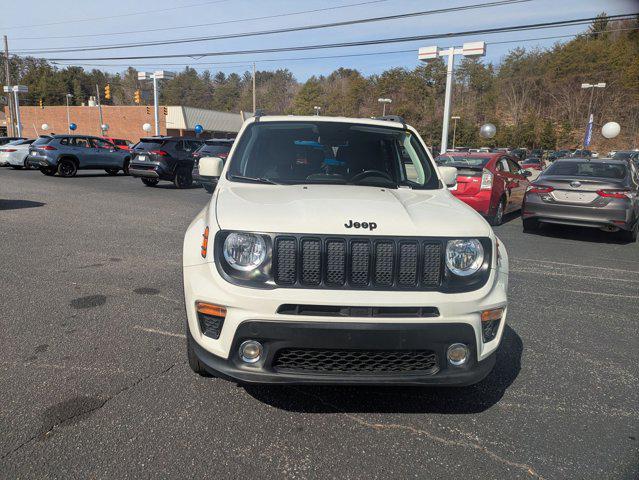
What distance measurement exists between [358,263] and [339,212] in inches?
13.5

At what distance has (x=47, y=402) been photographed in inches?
116

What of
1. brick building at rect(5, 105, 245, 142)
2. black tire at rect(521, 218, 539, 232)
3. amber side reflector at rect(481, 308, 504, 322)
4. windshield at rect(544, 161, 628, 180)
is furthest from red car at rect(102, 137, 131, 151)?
brick building at rect(5, 105, 245, 142)

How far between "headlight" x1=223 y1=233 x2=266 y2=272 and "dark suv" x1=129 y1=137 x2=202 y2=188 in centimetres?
1460

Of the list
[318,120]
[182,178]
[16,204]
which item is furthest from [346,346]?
[182,178]

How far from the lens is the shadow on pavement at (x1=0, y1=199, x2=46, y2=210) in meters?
10.8

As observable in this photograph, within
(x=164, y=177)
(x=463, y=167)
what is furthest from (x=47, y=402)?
(x=164, y=177)

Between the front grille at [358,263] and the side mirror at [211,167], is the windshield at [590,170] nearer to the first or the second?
the side mirror at [211,167]

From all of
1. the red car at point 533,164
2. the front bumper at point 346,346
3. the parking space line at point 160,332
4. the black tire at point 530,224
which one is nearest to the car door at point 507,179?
the black tire at point 530,224

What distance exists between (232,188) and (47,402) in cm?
180

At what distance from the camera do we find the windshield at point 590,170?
9.00 meters

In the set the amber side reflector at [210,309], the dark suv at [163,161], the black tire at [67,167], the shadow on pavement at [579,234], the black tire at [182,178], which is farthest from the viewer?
the black tire at [67,167]

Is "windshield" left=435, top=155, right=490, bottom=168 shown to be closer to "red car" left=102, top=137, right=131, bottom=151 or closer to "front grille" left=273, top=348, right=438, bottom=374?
"front grille" left=273, top=348, right=438, bottom=374

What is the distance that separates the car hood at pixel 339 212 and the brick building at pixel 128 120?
6040 cm

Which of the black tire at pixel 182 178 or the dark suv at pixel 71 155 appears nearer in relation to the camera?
the black tire at pixel 182 178
